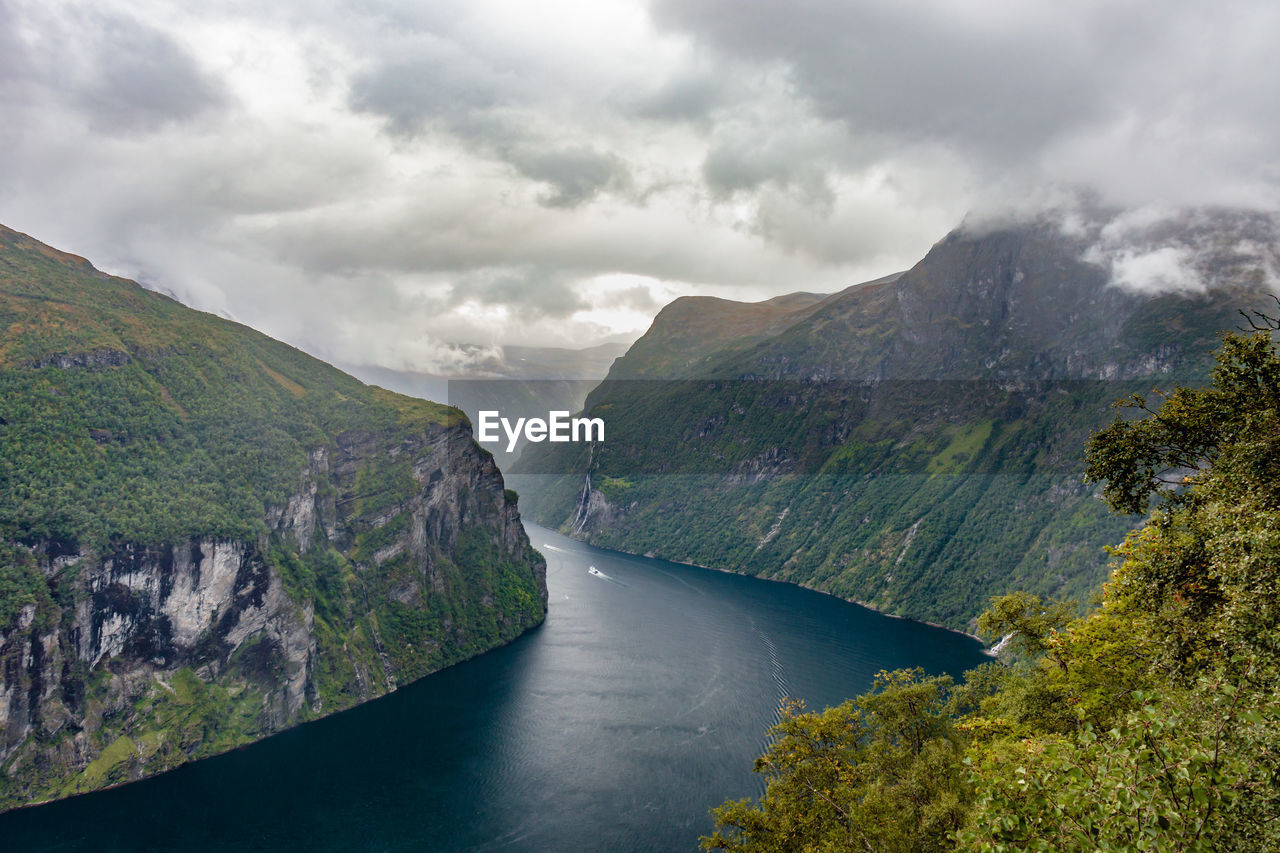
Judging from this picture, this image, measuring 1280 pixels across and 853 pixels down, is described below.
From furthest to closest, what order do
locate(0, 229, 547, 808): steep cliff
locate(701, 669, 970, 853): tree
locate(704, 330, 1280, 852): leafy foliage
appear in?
locate(0, 229, 547, 808): steep cliff < locate(701, 669, 970, 853): tree < locate(704, 330, 1280, 852): leafy foliage

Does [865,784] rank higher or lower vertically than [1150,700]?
lower

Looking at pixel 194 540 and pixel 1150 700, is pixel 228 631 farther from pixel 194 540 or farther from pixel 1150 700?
pixel 1150 700

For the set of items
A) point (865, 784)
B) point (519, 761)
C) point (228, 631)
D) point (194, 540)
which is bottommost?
point (519, 761)

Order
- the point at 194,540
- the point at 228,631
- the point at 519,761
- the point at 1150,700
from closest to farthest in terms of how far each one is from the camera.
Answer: the point at 1150,700 → the point at 519,761 → the point at 194,540 → the point at 228,631

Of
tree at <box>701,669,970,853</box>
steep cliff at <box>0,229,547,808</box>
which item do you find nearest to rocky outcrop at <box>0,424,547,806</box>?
steep cliff at <box>0,229,547,808</box>

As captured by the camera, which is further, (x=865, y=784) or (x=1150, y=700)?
(x=865, y=784)

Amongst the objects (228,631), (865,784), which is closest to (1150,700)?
(865,784)

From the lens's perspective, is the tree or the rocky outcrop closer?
the tree

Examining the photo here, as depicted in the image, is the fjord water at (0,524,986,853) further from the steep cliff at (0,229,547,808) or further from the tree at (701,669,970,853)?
the tree at (701,669,970,853)

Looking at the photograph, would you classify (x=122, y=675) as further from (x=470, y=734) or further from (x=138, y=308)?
(x=138, y=308)
